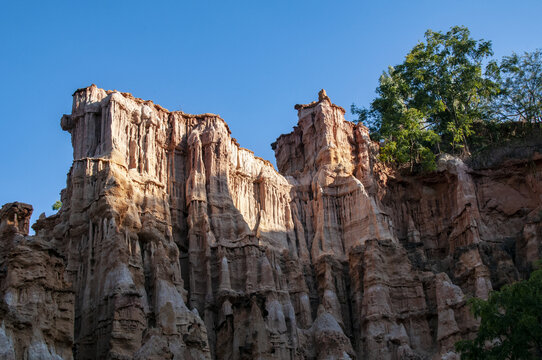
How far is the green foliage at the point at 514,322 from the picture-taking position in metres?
32.2

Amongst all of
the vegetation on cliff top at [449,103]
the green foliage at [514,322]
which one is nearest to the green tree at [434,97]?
the vegetation on cliff top at [449,103]

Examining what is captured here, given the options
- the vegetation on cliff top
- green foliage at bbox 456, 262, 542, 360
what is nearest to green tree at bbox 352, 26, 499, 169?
the vegetation on cliff top

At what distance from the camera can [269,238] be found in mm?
57250

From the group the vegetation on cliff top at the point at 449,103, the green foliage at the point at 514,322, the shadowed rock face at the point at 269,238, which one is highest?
the vegetation on cliff top at the point at 449,103

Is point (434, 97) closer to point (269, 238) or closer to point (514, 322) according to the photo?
point (269, 238)

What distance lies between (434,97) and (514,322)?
116ft

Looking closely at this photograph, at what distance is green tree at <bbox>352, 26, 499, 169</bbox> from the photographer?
63500mm

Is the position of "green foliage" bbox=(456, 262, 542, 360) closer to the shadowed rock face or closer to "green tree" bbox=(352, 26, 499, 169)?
the shadowed rock face

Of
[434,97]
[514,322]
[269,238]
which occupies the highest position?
[434,97]

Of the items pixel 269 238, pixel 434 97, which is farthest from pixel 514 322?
pixel 434 97

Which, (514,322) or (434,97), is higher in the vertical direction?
(434,97)

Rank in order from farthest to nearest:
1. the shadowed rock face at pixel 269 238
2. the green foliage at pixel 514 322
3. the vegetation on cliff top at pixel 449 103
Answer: the vegetation on cliff top at pixel 449 103, the shadowed rock face at pixel 269 238, the green foliage at pixel 514 322

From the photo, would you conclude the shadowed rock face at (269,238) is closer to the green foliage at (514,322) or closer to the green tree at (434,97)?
the green tree at (434,97)

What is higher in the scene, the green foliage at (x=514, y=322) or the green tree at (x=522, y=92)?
the green tree at (x=522, y=92)
